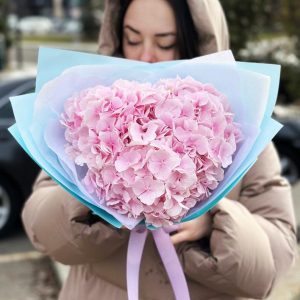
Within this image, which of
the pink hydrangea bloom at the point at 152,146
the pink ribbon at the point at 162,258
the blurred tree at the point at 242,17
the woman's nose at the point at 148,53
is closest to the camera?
the pink hydrangea bloom at the point at 152,146

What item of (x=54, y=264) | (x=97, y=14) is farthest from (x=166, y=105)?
(x=97, y=14)

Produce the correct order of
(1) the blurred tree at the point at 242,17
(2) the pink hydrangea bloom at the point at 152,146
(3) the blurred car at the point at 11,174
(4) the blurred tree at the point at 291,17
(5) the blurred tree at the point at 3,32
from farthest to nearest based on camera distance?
(5) the blurred tree at the point at 3,32, (4) the blurred tree at the point at 291,17, (1) the blurred tree at the point at 242,17, (3) the blurred car at the point at 11,174, (2) the pink hydrangea bloom at the point at 152,146

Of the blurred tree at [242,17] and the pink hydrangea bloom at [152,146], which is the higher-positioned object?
the pink hydrangea bloom at [152,146]

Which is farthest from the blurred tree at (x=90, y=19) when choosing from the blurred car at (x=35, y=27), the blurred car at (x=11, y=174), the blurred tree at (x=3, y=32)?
the blurred car at (x=11, y=174)

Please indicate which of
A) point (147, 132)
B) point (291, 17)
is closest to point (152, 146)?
point (147, 132)

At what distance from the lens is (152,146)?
1.23 meters

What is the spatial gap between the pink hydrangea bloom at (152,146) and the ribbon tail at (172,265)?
0.54 ft

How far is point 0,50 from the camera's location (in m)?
18.3

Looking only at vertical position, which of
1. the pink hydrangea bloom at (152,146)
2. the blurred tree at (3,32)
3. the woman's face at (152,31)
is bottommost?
the blurred tree at (3,32)

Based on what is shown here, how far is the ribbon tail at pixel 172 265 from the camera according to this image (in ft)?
4.73

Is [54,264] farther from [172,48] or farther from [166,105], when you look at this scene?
[166,105]

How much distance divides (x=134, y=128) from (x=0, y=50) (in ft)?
58.8

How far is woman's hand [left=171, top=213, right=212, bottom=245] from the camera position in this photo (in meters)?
1.47

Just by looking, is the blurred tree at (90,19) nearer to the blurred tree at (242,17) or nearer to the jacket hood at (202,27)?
the blurred tree at (242,17)
